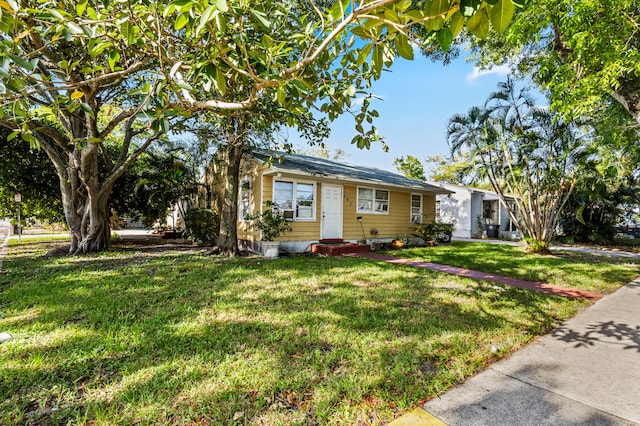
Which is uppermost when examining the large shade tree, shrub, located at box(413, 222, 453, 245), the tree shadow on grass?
the large shade tree

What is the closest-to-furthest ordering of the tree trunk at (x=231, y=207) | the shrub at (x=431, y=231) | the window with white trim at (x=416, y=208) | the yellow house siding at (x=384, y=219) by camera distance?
the tree trunk at (x=231, y=207) < the yellow house siding at (x=384, y=219) < the shrub at (x=431, y=231) < the window with white trim at (x=416, y=208)

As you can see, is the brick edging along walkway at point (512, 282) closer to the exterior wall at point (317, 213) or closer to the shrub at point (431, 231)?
the exterior wall at point (317, 213)

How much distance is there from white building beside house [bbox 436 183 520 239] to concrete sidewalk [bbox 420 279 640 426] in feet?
51.3

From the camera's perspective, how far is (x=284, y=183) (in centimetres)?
977

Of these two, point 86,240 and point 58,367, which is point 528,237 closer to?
point 58,367

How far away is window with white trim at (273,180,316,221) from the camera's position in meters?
9.70

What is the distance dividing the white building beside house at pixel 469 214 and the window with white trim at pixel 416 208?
5.23 m

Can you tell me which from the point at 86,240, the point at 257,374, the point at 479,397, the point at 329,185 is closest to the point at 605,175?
the point at 329,185

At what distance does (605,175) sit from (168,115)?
13.8m

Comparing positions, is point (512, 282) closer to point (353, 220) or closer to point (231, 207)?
point (353, 220)

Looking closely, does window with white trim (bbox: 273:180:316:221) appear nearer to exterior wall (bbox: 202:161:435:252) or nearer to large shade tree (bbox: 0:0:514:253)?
exterior wall (bbox: 202:161:435:252)

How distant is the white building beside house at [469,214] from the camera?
60.6ft

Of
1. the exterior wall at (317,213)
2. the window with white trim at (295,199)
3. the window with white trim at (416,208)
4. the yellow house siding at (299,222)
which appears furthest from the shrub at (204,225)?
the window with white trim at (416,208)

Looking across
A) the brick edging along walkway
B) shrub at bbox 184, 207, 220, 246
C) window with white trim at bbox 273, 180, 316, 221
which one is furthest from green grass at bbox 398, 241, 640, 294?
shrub at bbox 184, 207, 220, 246
